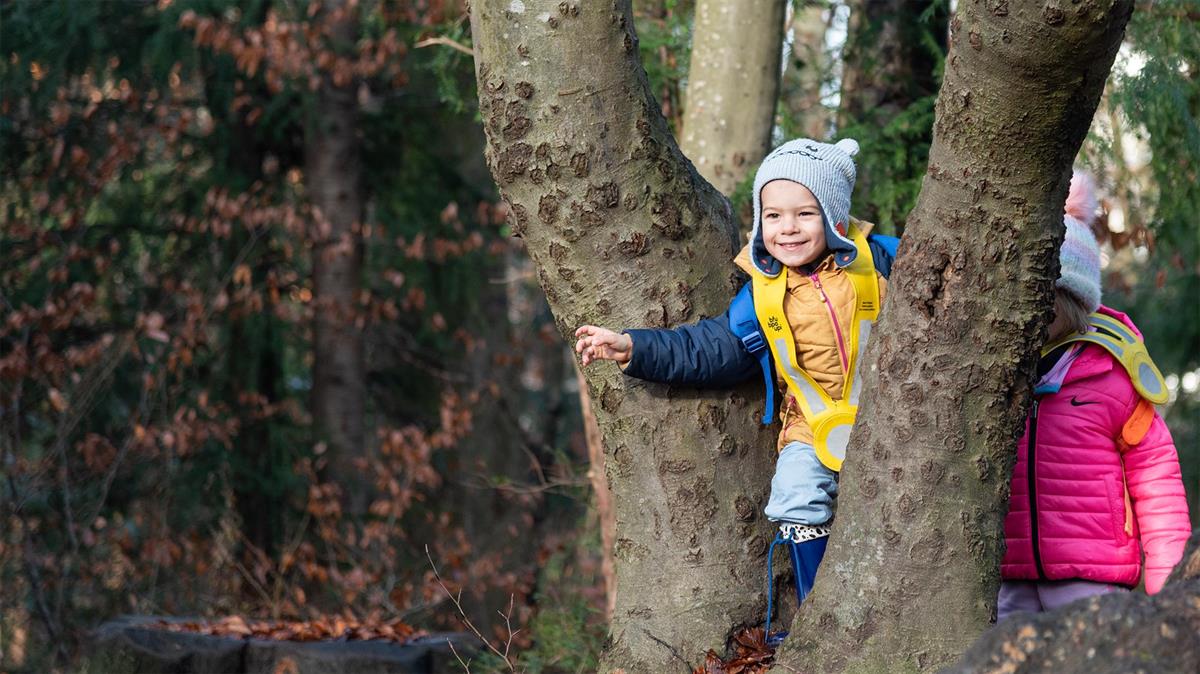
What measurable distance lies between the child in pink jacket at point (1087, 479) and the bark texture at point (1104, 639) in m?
1.29

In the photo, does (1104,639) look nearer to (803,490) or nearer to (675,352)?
(803,490)

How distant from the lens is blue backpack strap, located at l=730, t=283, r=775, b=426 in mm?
3381

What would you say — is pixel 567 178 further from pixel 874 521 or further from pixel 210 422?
pixel 210 422

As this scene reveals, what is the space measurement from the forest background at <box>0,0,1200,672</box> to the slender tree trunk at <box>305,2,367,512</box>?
0.02m

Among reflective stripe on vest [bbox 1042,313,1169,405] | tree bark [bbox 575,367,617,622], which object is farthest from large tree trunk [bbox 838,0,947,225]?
reflective stripe on vest [bbox 1042,313,1169,405]

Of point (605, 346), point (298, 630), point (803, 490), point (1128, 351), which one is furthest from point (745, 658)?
point (298, 630)

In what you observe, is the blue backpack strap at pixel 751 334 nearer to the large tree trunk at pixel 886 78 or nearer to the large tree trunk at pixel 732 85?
the large tree trunk at pixel 732 85

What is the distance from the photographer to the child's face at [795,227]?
3445 millimetres

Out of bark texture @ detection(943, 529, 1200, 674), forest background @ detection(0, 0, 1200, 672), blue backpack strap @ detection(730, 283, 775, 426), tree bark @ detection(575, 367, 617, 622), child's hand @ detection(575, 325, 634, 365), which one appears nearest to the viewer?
bark texture @ detection(943, 529, 1200, 674)

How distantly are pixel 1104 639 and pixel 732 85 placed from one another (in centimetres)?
339

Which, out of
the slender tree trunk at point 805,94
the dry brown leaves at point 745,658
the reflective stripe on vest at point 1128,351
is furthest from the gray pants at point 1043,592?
the slender tree trunk at point 805,94

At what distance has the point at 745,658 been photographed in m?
3.33

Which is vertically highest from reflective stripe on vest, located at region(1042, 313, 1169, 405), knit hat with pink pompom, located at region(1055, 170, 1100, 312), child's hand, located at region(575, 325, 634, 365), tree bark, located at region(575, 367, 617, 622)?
knit hat with pink pompom, located at region(1055, 170, 1100, 312)

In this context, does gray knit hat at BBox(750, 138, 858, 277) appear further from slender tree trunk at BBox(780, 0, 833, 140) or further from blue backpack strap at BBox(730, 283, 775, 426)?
slender tree trunk at BBox(780, 0, 833, 140)
